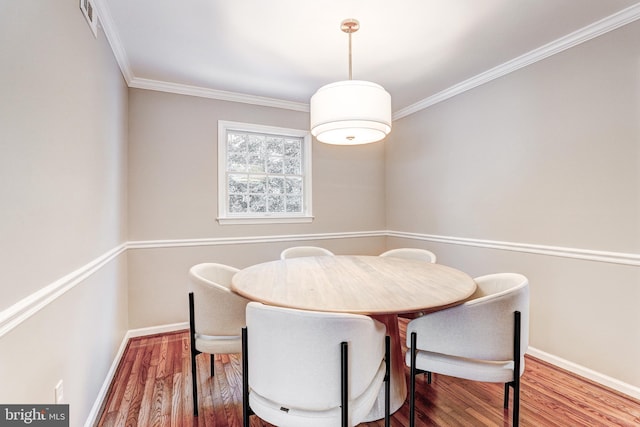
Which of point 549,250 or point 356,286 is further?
point 549,250

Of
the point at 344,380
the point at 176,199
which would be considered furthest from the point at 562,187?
the point at 176,199

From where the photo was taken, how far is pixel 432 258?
2705 millimetres

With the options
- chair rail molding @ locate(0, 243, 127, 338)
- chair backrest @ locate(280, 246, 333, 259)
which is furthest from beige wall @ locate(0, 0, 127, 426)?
chair backrest @ locate(280, 246, 333, 259)

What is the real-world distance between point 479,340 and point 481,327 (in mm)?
65

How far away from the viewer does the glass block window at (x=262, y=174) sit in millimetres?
3492

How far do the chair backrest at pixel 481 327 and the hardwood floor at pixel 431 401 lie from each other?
0.61 metres

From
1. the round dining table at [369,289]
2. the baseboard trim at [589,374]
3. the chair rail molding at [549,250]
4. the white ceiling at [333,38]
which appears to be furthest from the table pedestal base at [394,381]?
the white ceiling at [333,38]

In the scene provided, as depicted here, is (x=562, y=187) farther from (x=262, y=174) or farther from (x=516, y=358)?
(x=262, y=174)

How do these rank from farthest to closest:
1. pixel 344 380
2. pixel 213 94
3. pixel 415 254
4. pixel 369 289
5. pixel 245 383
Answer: pixel 213 94 < pixel 415 254 < pixel 369 289 < pixel 245 383 < pixel 344 380

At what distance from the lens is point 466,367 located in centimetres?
152

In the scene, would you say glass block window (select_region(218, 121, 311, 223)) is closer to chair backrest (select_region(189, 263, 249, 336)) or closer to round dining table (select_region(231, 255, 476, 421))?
round dining table (select_region(231, 255, 476, 421))

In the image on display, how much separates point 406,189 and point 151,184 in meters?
2.87

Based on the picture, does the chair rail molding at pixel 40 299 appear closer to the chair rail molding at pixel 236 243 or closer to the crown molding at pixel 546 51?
the chair rail molding at pixel 236 243

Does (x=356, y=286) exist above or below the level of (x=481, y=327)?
above
